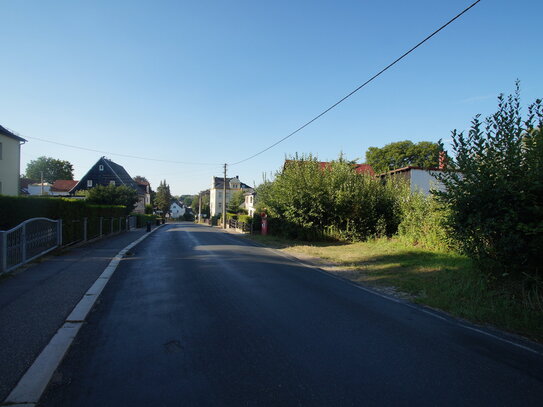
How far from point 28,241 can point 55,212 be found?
3654 mm

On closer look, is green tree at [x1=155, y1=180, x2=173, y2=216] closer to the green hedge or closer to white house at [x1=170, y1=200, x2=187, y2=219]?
white house at [x1=170, y1=200, x2=187, y2=219]

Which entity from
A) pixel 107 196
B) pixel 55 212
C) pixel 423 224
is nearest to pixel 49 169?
pixel 107 196

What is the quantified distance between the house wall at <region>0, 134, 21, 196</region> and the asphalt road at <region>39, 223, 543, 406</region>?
28.0 m

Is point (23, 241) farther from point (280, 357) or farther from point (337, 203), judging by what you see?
point (337, 203)

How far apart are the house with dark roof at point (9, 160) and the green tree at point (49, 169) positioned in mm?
72578

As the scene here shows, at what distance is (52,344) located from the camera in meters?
3.99

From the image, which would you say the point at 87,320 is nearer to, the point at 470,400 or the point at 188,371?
the point at 188,371

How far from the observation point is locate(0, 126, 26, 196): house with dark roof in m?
27.3

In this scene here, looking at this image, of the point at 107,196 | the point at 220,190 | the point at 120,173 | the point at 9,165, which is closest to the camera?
the point at 9,165

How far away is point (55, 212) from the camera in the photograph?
1271 cm

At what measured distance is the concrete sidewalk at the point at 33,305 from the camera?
3541mm

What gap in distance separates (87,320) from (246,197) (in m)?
65.7

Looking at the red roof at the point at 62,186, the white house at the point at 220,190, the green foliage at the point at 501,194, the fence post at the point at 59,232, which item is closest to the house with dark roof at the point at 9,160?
the fence post at the point at 59,232

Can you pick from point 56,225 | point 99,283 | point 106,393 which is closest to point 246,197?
point 56,225
